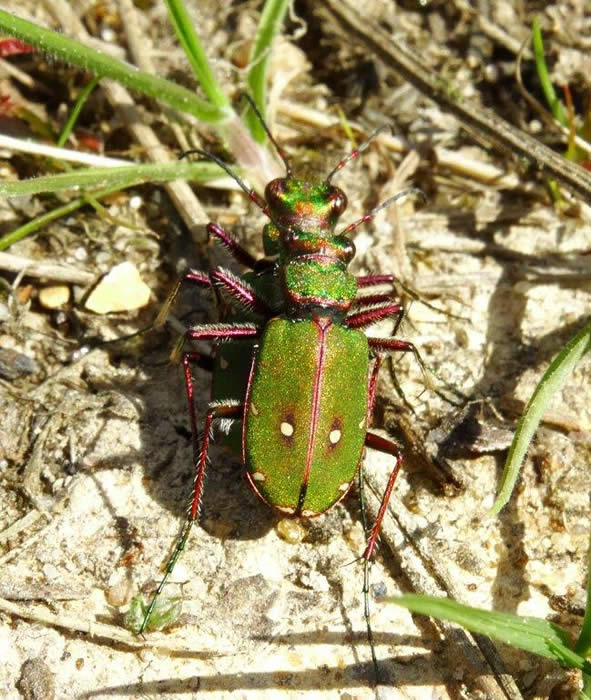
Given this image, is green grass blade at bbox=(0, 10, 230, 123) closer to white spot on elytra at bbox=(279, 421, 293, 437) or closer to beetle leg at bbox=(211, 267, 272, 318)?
beetle leg at bbox=(211, 267, 272, 318)

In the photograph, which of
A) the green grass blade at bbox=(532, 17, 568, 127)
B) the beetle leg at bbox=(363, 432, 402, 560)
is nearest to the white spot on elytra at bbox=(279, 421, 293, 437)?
the beetle leg at bbox=(363, 432, 402, 560)

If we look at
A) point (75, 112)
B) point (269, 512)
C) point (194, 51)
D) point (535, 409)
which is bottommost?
point (269, 512)

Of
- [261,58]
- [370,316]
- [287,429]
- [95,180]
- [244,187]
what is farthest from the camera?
[261,58]

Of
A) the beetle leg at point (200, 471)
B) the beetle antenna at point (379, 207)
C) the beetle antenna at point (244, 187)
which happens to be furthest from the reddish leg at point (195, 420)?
the beetle antenna at point (379, 207)

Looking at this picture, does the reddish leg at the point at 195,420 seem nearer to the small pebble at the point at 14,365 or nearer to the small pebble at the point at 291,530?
the small pebble at the point at 291,530

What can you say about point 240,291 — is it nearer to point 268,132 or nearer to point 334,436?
point 334,436

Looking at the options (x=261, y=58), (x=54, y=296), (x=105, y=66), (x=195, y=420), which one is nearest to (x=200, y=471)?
(x=195, y=420)

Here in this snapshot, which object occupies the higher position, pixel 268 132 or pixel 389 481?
pixel 268 132
